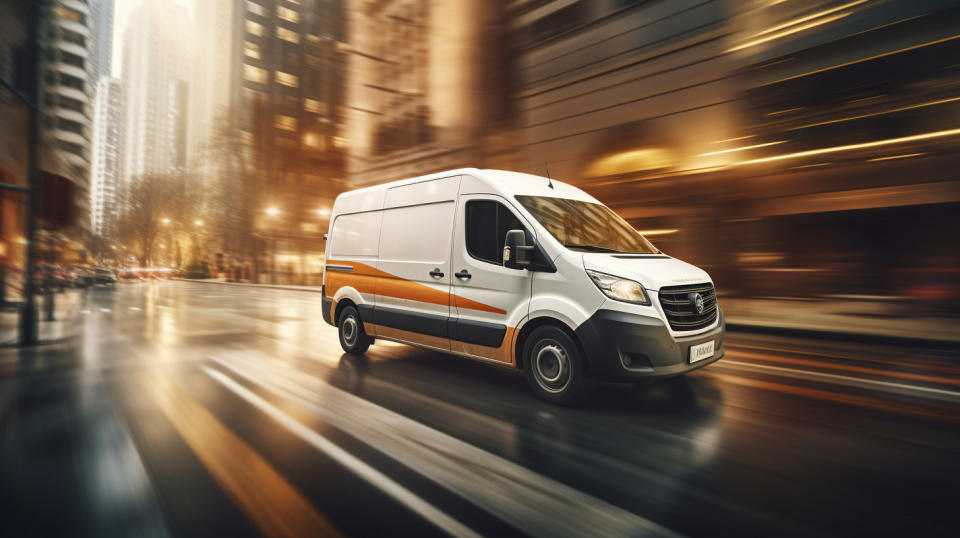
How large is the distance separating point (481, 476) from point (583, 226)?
276 centimetres

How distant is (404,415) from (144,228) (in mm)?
72764

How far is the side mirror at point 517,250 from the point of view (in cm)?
430

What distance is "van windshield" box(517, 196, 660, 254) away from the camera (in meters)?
4.57

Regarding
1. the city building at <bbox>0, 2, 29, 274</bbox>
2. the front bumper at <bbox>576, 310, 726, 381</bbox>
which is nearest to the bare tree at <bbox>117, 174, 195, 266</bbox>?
the city building at <bbox>0, 2, 29, 274</bbox>

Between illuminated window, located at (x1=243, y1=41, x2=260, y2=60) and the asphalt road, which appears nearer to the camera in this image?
the asphalt road

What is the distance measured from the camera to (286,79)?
36.4 metres

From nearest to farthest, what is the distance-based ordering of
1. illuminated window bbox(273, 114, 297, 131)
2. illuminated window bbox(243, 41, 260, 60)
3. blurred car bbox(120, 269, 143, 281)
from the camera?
illuminated window bbox(273, 114, 297, 131) < blurred car bbox(120, 269, 143, 281) < illuminated window bbox(243, 41, 260, 60)

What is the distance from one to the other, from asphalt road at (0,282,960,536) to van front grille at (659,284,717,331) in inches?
28.4

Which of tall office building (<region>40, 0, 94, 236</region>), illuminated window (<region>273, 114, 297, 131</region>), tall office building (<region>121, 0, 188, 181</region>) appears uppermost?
tall office building (<region>121, 0, 188, 181</region>)

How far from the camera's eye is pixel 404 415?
3.98 m

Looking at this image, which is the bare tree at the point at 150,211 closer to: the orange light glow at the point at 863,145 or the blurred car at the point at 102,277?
the blurred car at the point at 102,277

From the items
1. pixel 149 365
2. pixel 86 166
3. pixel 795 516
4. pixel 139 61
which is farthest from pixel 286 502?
pixel 139 61

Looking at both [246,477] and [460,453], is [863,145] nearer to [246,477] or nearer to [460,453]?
[460,453]

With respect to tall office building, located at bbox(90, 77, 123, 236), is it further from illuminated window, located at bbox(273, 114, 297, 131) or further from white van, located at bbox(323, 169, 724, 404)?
white van, located at bbox(323, 169, 724, 404)
